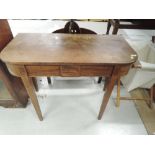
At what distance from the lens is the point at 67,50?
1.04 metres

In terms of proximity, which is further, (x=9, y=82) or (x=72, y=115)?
(x=72, y=115)

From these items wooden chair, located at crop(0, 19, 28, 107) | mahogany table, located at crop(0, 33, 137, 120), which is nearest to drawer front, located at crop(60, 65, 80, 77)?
mahogany table, located at crop(0, 33, 137, 120)

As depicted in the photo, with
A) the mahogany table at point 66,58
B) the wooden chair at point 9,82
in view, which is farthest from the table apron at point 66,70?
the wooden chair at point 9,82

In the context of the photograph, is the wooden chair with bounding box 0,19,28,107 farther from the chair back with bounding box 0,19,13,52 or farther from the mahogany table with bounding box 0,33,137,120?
the mahogany table with bounding box 0,33,137,120

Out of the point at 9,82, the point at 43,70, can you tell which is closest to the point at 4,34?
the point at 9,82

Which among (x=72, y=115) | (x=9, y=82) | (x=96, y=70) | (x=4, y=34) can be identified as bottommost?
(x=72, y=115)

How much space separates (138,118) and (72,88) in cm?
84

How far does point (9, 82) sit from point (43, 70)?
0.50 meters

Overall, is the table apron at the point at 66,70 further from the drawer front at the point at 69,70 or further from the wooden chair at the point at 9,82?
the wooden chair at the point at 9,82

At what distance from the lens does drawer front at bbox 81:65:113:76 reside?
37.9 inches

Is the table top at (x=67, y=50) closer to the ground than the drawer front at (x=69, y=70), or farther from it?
farther from it

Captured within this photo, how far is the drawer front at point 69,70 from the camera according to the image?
0.95 m

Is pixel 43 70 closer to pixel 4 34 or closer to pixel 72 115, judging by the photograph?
pixel 4 34
